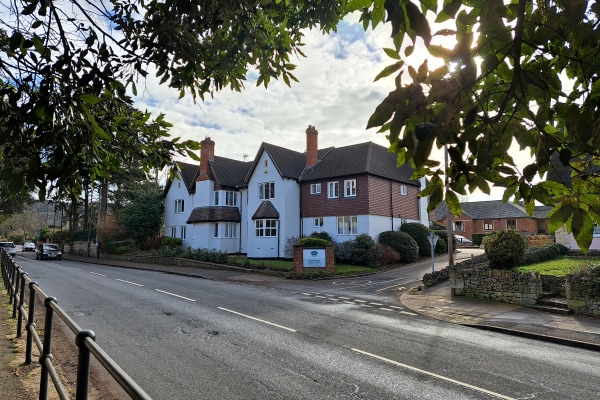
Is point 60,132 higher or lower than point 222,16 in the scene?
lower

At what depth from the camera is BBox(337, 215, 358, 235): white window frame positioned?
30.8 m

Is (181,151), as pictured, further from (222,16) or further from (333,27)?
(333,27)

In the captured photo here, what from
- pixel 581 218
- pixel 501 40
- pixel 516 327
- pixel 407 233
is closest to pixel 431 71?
pixel 501 40

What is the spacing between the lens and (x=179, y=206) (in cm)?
4253

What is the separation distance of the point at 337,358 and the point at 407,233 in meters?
26.2

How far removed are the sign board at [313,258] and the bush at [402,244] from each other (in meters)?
7.65

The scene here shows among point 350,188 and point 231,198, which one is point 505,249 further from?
point 231,198

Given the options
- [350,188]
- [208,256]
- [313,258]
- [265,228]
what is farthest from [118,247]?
[313,258]

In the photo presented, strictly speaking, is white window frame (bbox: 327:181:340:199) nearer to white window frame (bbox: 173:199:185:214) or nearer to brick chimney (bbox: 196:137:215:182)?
brick chimney (bbox: 196:137:215:182)

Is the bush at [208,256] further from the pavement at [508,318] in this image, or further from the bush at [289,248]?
the pavement at [508,318]

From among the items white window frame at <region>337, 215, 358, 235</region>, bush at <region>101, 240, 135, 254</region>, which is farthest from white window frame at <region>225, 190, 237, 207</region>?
bush at <region>101, 240, 135, 254</region>

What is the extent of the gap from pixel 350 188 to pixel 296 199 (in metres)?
5.40

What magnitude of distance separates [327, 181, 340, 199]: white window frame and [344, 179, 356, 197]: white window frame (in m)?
0.76

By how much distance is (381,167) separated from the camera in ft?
109
